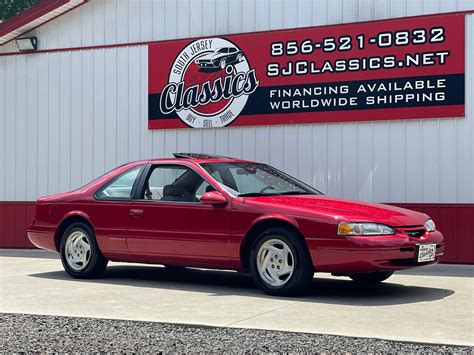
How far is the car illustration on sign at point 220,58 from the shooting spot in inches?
562

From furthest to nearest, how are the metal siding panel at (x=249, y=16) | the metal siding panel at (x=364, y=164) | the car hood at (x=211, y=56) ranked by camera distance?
the car hood at (x=211, y=56), the metal siding panel at (x=249, y=16), the metal siding panel at (x=364, y=164)

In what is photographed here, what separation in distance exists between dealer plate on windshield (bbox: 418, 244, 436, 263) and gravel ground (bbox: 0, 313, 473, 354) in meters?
2.38

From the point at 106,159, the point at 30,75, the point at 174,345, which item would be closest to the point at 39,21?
the point at 30,75

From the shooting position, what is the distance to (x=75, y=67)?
15.8 m

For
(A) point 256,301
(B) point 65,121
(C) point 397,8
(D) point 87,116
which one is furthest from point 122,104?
(A) point 256,301

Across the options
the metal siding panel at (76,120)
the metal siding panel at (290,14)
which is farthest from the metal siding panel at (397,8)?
the metal siding panel at (76,120)

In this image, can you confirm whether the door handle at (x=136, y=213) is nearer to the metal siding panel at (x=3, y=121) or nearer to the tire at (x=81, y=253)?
the tire at (x=81, y=253)

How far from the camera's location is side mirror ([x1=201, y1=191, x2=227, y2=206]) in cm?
927

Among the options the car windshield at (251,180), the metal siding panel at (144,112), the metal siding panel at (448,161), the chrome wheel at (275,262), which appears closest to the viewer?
the chrome wheel at (275,262)

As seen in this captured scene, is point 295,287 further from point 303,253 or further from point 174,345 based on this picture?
point 174,345

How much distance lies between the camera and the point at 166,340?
652 centimetres

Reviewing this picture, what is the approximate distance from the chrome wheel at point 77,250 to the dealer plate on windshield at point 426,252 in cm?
420

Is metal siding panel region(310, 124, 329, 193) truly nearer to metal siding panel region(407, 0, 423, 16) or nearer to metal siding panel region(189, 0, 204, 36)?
metal siding panel region(407, 0, 423, 16)

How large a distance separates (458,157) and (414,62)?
1.57 m
